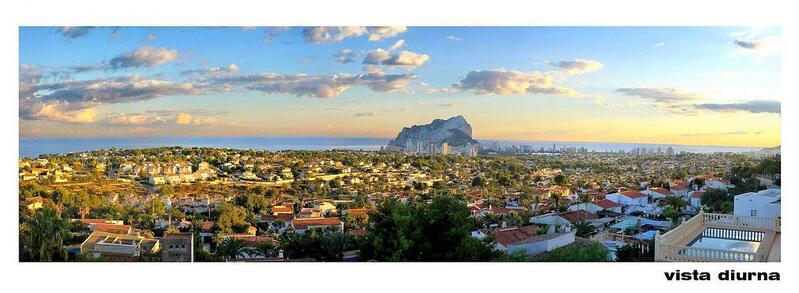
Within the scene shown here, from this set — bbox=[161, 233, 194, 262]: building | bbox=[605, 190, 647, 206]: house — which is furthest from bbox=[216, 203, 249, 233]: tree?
bbox=[605, 190, 647, 206]: house

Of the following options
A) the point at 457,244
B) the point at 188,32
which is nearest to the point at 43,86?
the point at 188,32

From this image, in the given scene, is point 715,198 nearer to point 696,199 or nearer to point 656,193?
point 696,199

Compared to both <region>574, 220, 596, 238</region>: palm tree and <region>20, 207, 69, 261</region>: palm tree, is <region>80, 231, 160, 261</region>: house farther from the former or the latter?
<region>574, 220, 596, 238</region>: palm tree

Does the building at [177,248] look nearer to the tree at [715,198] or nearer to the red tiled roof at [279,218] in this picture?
the red tiled roof at [279,218]

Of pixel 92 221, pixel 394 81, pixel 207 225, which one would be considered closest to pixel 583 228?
pixel 394 81

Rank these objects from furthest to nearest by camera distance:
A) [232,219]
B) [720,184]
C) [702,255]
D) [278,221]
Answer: [720,184], [278,221], [232,219], [702,255]

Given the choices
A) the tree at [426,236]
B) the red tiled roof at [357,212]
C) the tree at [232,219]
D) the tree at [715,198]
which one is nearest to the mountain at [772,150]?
the tree at [715,198]
